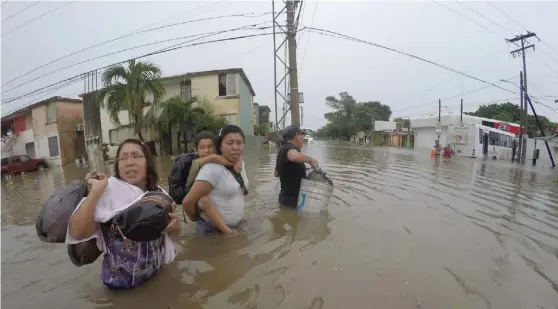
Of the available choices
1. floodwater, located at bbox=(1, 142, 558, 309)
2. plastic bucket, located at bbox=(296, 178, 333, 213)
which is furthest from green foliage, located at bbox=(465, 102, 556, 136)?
plastic bucket, located at bbox=(296, 178, 333, 213)

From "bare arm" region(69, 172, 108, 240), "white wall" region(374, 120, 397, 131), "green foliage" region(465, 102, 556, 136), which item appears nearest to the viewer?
"bare arm" region(69, 172, 108, 240)

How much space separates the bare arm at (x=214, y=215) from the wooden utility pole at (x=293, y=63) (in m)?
5.96

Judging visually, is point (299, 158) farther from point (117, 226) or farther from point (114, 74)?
point (114, 74)

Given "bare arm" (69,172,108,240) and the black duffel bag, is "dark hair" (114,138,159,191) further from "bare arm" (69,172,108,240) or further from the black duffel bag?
"bare arm" (69,172,108,240)

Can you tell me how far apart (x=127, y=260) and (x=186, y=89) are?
872 inches

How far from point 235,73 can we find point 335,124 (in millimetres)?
49706

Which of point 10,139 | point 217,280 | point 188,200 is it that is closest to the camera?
point 217,280

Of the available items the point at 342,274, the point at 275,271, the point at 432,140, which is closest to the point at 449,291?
the point at 342,274

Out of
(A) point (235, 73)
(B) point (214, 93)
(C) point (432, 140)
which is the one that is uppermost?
(A) point (235, 73)

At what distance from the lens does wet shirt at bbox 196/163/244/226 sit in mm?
3119

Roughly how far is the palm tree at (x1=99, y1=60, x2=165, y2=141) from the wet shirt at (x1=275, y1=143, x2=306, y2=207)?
13.4 meters

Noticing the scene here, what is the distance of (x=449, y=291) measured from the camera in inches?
94.5

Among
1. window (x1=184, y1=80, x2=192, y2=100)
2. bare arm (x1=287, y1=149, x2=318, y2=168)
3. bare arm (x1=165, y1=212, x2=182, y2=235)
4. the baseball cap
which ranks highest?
window (x1=184, y1=80, x2=192, y2=100)

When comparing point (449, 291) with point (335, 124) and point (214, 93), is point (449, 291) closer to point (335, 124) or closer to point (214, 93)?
point (214, 93)
